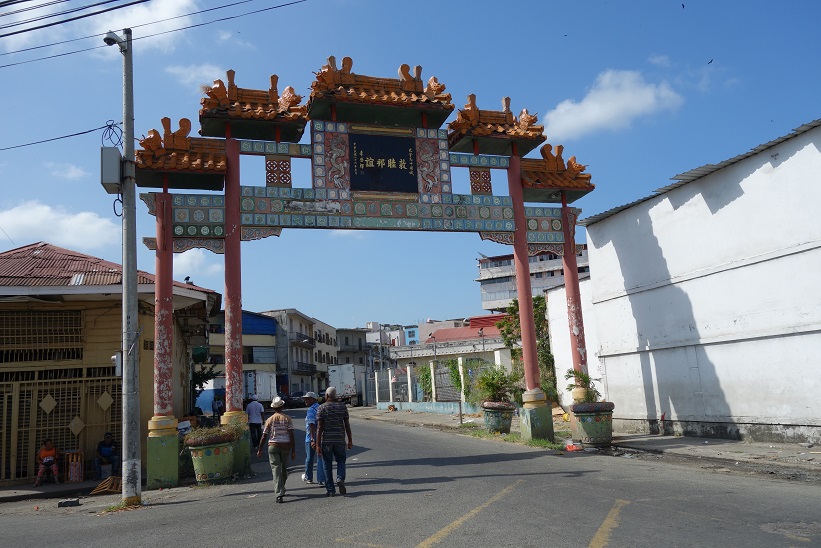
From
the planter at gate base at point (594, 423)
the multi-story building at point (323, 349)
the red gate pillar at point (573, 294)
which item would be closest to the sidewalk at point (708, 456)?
the planter at gate base at point (594, 423)

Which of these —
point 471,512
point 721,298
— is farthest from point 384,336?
point 471,512

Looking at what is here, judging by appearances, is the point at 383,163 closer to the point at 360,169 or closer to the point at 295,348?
Answer: the point at 360,169

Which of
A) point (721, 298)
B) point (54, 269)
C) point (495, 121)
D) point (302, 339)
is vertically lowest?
point (721, 298)

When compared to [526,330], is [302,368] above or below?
above

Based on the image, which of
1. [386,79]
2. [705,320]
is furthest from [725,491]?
[386,79]

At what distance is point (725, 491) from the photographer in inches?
327

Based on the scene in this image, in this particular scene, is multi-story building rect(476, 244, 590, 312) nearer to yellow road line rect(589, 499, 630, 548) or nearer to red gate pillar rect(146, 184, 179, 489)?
red gate pillar rect(146, 184, 179, 489)

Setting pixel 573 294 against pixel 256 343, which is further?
pixel 256 343

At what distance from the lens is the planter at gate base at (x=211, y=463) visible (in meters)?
11.5

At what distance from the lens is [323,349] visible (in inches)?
3024

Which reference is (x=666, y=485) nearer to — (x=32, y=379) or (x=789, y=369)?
(x=789, y=369)

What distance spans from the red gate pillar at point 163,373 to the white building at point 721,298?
11475mm

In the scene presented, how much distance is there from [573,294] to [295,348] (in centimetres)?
5109

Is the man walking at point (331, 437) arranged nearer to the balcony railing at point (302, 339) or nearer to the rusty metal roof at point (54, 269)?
the rusty metal roof at point (54, 269)
